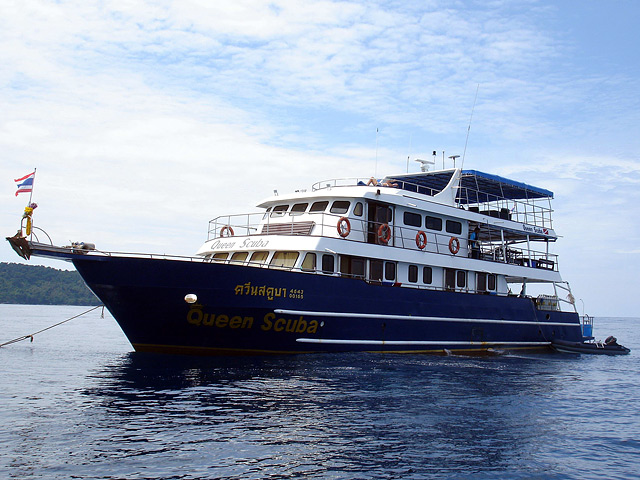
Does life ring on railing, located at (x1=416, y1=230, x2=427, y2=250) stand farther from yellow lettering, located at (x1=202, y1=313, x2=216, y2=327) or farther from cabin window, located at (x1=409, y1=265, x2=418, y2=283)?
yellow lettering, located at (x1=202, y1=313, x2=216, y2=327)

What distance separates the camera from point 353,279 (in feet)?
63.0

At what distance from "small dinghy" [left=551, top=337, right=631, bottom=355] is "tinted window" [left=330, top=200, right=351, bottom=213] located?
12.5m

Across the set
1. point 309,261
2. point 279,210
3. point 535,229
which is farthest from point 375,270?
point 535,229

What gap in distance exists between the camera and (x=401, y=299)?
20609 millimetres

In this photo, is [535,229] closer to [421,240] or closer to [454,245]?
[454,245]

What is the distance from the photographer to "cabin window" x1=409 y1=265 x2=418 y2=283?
868 inches

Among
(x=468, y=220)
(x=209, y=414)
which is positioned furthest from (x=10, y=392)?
(x=468, y=220)

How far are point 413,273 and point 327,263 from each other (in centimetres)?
408

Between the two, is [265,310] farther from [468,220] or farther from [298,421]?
[468,220]

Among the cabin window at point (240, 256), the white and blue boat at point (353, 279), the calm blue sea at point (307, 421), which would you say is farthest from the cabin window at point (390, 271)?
the cabin window at point (240, 256)

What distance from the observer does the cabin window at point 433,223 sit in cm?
2331

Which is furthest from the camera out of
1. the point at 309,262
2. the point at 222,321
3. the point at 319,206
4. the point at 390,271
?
the point at 319,206

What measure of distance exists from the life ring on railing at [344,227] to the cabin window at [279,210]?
3259 millimetres

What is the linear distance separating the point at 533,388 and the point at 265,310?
7375 mm
